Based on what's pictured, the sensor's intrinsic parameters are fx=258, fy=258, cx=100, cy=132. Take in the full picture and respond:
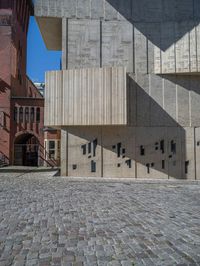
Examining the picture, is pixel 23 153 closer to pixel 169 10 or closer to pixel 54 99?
pixel 54 99

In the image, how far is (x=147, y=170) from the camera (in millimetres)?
14375

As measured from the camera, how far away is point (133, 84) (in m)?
14.6

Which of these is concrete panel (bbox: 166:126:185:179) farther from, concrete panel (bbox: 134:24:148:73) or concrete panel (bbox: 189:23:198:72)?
concrete panel (bbox: 134:24:148:73)

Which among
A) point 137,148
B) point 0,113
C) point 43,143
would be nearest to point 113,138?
point 137,148

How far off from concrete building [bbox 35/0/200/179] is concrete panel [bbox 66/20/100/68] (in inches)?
2.2

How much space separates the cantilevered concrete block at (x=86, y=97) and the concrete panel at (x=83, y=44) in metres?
1.15

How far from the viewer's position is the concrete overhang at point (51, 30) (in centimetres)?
1507

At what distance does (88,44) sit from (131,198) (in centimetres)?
973

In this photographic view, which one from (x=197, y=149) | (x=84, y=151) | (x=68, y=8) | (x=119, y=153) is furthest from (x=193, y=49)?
(x=84, y=151)

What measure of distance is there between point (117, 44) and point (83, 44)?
76.9 inches

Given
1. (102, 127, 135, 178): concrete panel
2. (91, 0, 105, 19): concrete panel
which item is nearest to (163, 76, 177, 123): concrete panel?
(102, 127, 135, 178): concrete panel

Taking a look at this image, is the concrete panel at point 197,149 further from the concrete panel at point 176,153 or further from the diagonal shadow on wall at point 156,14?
the diagonal shadow on wall at point 156,14

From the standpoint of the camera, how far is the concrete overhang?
15070mm

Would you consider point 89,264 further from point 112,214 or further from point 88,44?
point 88,44
